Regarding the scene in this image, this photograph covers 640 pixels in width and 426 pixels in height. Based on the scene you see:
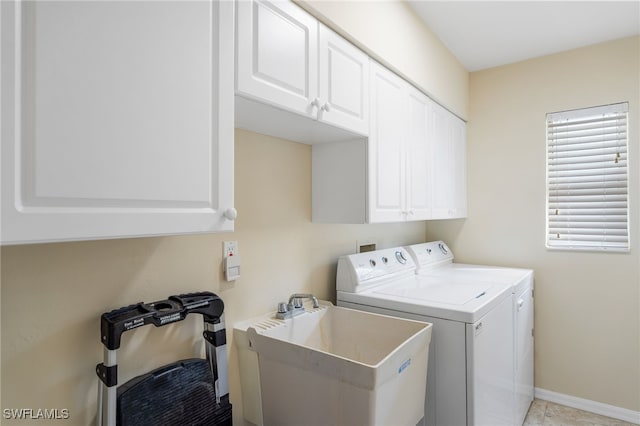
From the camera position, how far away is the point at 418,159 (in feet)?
7.04

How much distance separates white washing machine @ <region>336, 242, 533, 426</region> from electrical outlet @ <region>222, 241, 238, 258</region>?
26.4 inches

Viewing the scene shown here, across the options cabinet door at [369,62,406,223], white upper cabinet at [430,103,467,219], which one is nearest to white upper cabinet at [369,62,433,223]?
cabinet door at [369,62,406,223]

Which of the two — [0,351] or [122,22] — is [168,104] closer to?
[122,22]

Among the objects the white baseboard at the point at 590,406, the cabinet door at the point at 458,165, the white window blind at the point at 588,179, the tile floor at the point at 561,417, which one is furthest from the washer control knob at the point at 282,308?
the white baseboard at the point at 590,406

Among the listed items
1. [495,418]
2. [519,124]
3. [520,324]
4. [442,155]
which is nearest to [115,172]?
[495,418]

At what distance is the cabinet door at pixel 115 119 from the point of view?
24.3 inches

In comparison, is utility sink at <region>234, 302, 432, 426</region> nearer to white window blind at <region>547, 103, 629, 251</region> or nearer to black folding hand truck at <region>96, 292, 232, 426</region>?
black folding hand truck at <region>96, 292, 232, 426</region>

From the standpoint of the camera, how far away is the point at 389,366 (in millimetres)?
1174

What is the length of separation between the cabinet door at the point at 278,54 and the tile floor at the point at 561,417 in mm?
2566

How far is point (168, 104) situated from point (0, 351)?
71 cm

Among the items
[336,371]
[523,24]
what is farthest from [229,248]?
[523,24]

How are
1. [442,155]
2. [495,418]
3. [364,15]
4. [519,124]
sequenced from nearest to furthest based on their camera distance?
1. [364,15]
2. [495,418]
3. [442,155]
4. [519,124]

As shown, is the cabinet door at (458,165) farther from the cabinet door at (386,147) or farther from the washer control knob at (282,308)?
the washer control knob at (282,308)

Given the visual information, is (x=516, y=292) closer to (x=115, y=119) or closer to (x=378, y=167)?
(x=378, y=167)
